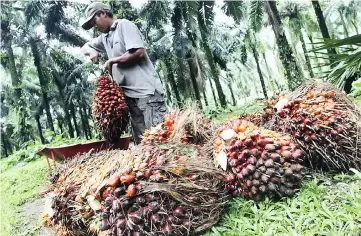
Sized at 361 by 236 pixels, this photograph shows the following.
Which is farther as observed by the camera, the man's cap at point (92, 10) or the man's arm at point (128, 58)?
the man's cap at point (92, 10)

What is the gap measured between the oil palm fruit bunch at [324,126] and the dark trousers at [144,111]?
1181 millimetres

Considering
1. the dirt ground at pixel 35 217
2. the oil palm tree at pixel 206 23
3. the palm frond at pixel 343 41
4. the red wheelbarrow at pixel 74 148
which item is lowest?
the dirt ground at pixel 35 217

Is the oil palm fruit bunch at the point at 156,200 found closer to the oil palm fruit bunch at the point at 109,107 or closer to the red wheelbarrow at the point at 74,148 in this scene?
the oil palm fruit bunch at the point at 109,107

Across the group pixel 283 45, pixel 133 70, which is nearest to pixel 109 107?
pixel 133 70

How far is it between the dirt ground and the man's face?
163 cm

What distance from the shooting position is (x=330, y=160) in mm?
1927

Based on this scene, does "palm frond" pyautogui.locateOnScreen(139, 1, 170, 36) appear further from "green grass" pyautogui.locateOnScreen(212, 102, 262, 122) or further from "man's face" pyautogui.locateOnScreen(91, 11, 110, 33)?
"man's face" pyautogui.locateOnScreen(91, 11, 110, 33)

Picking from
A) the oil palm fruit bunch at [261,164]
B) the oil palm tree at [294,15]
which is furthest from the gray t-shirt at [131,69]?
the oil palm tree at [294,15]

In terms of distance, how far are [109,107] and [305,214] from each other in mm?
1750

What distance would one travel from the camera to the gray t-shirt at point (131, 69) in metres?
3.01

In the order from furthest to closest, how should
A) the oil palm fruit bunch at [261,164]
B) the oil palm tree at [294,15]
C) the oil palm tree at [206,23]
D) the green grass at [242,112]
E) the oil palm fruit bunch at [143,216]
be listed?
the oil palm tree at [294,15]
the oil palm tree at [206,23]
the green grass at [242,112]
the oil palm fruit bunch at [261,164]
the oil palm fruit bunch at [143,216]

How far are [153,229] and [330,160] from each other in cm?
109

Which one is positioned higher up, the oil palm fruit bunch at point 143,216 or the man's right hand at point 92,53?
the man's right hand at point 92,53

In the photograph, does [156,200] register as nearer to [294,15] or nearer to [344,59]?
[344,59]
